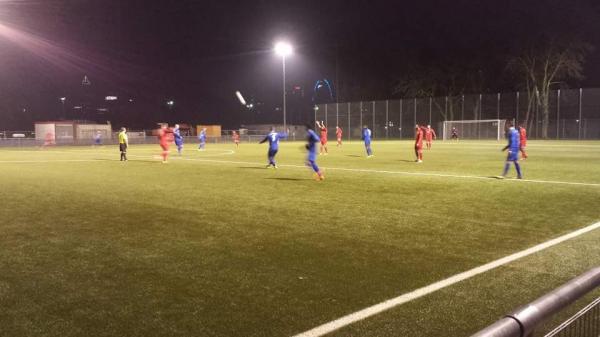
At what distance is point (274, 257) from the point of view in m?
6.39

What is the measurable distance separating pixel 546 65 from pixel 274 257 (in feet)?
219

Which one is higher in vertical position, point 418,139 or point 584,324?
point 418,139

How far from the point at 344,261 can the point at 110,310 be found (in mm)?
2930

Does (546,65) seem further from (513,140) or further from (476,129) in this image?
(513,140)

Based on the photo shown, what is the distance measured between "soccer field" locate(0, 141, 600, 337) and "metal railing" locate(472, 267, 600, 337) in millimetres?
1927

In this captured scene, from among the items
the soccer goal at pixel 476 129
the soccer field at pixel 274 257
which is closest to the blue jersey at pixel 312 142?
the soccer field at pixel 274 257

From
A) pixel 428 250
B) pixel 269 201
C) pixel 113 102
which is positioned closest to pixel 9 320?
pixel 428 250

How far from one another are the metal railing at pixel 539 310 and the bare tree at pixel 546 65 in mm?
65156

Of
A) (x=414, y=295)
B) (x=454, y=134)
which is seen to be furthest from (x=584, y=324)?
(x=454, y=134)

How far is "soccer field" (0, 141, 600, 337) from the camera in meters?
4.32

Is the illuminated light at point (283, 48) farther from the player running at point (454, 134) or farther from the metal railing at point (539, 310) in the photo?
the metal railing at point (539, 310)

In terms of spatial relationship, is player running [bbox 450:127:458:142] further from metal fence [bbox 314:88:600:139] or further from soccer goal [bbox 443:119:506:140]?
metal fence [bbox 314:88:600:139]

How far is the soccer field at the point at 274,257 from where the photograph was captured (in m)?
4.32

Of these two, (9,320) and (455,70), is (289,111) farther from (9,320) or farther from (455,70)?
(9,320)
